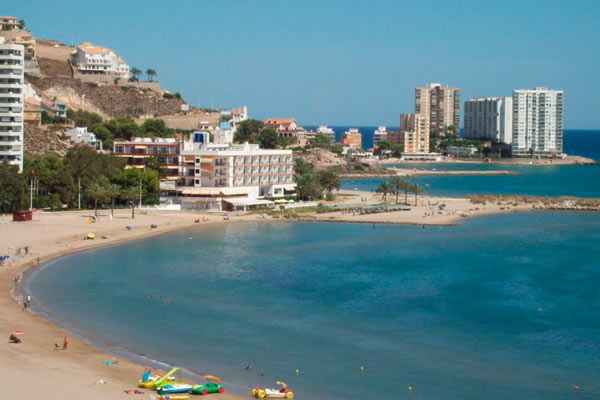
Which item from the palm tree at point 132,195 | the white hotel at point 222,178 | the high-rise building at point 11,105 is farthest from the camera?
the white hotel at point 222,178

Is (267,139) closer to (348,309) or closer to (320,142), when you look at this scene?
(320,142)

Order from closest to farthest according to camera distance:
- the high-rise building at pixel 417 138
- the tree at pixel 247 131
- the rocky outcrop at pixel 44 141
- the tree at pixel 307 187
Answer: the tree at pixel 307 187
the rocky outcrop at pixel 44 141
the tree at pixel 247 131
the high-rise building at pixel 417 138

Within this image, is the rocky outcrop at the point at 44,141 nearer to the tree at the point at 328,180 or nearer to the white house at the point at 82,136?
the white house at the point at 82,136

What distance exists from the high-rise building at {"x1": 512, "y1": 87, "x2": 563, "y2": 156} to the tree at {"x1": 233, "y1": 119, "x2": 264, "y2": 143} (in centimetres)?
8122

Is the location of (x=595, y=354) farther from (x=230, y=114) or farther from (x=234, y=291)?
(x=230, y=114)

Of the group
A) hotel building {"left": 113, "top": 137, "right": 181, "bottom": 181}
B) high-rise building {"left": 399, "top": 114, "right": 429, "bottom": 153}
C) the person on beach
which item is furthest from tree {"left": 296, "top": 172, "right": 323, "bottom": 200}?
high-rise building {"left": 399, "top": 114, "right": 429, "bottom": 153}

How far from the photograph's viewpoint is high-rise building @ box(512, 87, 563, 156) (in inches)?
7151

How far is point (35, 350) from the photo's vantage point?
27594 mm

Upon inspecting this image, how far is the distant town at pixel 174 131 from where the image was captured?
234 ft

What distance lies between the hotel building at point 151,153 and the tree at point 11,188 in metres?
16.4

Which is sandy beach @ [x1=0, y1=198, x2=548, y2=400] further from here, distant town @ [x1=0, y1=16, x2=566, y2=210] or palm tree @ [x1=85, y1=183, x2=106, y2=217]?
distant town @ [x1=0, y1=16, x2=566, y2=210]

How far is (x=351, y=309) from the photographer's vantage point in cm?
3638

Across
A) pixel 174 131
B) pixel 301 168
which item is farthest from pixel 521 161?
pixel 301 168

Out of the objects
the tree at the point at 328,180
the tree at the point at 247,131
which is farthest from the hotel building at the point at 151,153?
the tree at the point at 247,131
